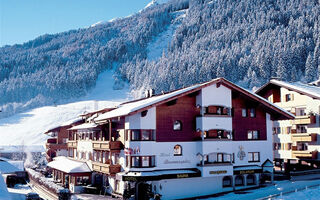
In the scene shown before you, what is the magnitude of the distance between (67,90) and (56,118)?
183 feet

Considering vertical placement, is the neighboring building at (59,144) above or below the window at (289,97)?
below

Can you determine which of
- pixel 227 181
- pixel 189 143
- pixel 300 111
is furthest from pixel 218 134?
pixel 300 111

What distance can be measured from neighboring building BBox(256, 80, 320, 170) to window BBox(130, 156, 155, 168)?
20385 mm

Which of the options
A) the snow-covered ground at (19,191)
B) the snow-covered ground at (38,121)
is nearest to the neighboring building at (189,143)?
the snow-covered ground at (19,191)

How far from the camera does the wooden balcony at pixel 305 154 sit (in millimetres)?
46344

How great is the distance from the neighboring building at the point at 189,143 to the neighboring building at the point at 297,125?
25.9 ft

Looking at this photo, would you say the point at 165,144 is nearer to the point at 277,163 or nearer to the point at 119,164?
the point at 119,164

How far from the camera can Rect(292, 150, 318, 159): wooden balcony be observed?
152ft

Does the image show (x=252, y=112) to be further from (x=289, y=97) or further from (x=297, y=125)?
(x=289, y=97)

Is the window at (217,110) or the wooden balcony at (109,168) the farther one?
the window at (217,110)

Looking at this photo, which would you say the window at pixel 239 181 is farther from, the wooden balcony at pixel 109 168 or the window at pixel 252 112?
the wooden balcony at pixel 109 168

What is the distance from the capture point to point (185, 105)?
37719mm

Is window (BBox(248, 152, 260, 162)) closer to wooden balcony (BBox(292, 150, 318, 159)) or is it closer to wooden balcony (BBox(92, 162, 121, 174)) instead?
wooden balcony (BBox(292, 150, 318, 159))

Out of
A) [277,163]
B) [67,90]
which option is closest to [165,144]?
[277,163]
